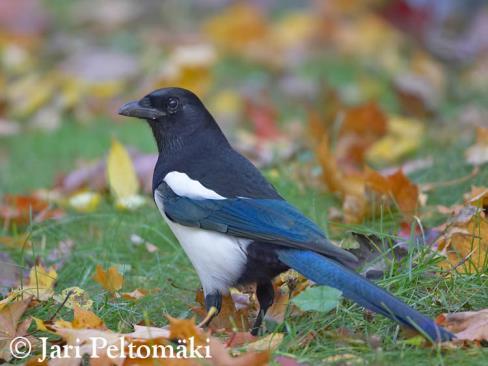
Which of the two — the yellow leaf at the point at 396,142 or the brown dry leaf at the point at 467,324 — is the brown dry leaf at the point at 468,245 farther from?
the yellow leaf at the point at 396,142

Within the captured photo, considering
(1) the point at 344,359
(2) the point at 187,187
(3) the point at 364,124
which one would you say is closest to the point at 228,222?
(2) the point at 187,187

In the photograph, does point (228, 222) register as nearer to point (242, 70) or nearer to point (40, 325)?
point (40, 325)

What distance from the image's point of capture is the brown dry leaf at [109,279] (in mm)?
2923

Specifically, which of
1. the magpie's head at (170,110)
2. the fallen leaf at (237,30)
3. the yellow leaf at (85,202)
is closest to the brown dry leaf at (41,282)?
the magpie's head at (170,110)

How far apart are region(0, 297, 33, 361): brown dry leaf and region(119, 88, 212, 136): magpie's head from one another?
0.76m

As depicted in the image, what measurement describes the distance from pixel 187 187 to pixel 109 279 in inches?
14.7

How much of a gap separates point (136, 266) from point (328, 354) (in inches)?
42.2

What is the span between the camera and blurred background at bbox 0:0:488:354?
3330 mm

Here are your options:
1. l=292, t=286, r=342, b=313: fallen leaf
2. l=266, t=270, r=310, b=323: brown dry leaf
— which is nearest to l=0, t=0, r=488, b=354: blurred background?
l=292, t=286, r=342, b=313: fallen leaf

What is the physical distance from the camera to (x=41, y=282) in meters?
3.02

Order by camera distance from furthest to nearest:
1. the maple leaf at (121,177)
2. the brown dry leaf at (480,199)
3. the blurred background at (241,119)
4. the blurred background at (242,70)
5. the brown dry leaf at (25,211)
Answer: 1. the blurred background at (242,70)
2. the maple leaf at (121,177)
3. the brown dry leaf at (25,211)
4. the blurred background at (241,119)
5. the brown dry leaf at (480,199)

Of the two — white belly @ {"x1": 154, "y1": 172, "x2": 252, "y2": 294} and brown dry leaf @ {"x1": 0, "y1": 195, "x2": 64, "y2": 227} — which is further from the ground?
white belly @ {"x1": 154, "y1": 172, "x2": 252, "y2": 294}

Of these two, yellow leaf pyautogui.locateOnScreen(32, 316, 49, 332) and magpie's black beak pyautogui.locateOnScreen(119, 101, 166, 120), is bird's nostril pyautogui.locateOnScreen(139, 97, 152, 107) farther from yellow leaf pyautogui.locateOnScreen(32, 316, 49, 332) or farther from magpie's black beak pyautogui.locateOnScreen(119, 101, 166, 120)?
yellow leaf pyautogui.locateOnScreen(32, 316, 49, 332)

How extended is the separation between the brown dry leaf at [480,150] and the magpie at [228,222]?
116cm
